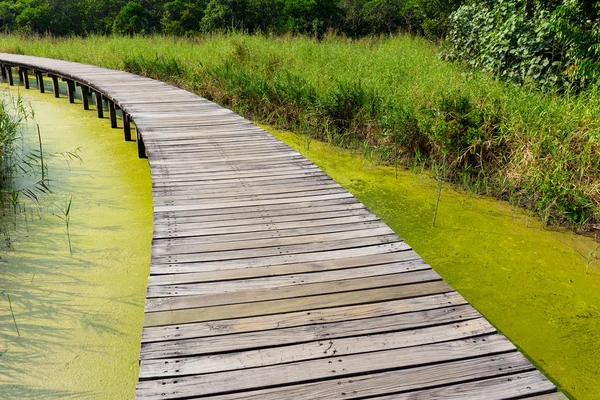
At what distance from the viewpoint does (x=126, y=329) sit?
2412 millimetres

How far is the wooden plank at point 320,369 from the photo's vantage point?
56.9 inches

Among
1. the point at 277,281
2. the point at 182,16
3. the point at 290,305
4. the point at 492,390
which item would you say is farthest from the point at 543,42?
the point at 182,16

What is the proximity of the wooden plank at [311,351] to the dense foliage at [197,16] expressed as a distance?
49.6 feet

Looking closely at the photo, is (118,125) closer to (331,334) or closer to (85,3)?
(331,334)

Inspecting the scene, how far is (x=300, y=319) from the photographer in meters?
1.78

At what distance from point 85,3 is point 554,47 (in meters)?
16.9

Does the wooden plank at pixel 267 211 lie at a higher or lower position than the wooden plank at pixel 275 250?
lower

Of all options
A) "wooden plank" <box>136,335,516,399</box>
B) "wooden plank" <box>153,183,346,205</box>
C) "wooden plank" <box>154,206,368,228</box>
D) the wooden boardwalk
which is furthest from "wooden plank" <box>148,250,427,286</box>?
"wooden plank" <box>153,183,346,205</box>

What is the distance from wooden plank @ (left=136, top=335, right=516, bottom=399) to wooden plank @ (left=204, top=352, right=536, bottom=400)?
0.02 metres

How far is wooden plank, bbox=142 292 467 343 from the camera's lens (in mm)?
1690

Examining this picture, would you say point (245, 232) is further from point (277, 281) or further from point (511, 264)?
point (511, 264)

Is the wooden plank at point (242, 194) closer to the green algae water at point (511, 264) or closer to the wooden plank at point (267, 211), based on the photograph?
the wooden plank at point (267, 211)

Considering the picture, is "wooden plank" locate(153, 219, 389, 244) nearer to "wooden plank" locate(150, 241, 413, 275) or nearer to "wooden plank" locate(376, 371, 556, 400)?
"wooden plank" locate(150, 241, 413, 275)

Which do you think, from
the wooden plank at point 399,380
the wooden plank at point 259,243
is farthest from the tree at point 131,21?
the wooden plank at point 399,380
